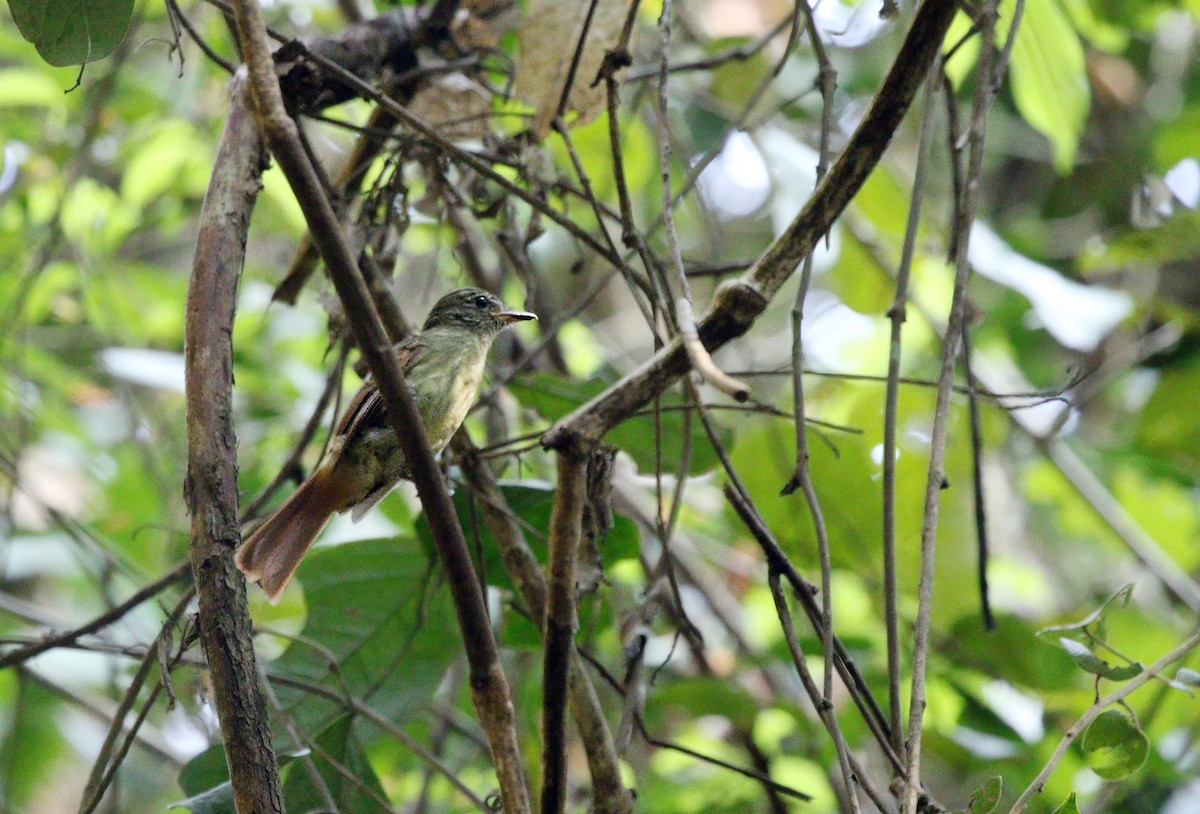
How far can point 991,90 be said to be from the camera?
223cm

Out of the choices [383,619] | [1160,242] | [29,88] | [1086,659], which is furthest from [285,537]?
[1160,242]

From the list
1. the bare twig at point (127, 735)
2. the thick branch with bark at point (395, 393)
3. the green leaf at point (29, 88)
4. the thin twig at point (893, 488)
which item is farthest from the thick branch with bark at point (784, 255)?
the green leaf at point (29, 88)

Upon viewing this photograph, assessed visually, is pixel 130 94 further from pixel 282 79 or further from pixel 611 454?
pixel 611 454

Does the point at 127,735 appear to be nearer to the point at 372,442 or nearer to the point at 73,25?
the point at 372,442

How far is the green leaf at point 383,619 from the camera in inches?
113

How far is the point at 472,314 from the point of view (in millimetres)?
3137

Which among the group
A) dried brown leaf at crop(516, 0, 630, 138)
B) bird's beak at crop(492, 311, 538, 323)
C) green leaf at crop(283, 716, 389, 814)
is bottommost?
green leaf at crop(283, 716, 389, 814)

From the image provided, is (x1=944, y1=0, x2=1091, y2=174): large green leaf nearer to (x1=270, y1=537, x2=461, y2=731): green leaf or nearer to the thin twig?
the thin twig

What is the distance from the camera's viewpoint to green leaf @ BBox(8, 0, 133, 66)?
6.70 ft

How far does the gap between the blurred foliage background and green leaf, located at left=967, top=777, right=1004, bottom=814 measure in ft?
1.08

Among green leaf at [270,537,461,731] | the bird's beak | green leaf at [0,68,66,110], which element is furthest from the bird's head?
green leaf at [0,68,66,110]

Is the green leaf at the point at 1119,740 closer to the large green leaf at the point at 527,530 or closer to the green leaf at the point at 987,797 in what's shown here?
the green leaf at the point at 987,797

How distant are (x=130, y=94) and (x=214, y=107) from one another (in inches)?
23.9

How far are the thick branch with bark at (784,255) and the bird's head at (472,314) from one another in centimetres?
157
